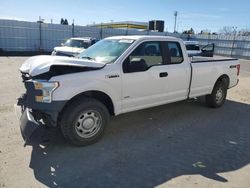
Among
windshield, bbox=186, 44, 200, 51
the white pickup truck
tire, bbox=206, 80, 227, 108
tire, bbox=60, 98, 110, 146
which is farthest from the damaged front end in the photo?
windshield, bbox=186, 44, 200, 51

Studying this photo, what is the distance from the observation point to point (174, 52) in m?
5.51

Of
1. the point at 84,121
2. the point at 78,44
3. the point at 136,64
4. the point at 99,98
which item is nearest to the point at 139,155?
the point at 84,121

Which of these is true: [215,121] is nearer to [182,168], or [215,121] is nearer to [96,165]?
[182,168]

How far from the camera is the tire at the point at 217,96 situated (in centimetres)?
672

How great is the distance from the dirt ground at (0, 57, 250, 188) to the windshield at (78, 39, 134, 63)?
1445 millimetres

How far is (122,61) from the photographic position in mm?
4496

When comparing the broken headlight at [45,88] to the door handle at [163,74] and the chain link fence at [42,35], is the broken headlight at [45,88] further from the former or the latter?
the chain link fence at [42,35]

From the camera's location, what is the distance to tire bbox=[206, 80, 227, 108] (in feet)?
22.0

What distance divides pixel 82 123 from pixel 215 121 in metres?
3.25

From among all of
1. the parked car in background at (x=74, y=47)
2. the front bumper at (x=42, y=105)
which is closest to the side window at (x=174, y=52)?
the front bumper at (x=42, y=105)

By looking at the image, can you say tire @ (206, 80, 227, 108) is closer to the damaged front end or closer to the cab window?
the cab window

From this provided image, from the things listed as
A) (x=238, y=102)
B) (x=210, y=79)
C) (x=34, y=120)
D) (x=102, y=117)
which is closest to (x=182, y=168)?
(x=102, y=117)

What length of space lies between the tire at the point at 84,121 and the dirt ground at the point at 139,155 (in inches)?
6.6

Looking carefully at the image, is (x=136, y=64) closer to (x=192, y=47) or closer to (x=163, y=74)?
(x=163, y=74)
